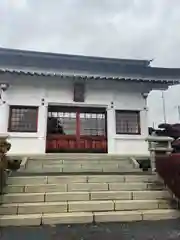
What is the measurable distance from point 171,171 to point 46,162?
4740 millimetres

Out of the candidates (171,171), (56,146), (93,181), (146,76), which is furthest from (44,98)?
(171,171)

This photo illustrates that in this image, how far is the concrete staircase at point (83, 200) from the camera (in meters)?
5.16

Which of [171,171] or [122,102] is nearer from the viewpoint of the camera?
[171,171]

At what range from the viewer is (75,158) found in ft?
31.9

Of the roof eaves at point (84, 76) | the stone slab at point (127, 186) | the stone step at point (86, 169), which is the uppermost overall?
the roof eaves at point (84, 76)

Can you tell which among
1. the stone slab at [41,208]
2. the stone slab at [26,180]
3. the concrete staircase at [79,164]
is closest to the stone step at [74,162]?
the concrete staircase at [79,164]

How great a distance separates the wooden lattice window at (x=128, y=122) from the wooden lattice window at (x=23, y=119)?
3.96 meters

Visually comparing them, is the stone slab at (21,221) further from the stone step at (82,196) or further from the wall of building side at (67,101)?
the wall of building side at (67,101)

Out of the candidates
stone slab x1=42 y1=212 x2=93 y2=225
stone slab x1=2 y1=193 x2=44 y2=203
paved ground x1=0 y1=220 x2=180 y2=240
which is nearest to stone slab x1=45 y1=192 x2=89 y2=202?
stone slab x1=2 y1=193 x2=44 y2=203

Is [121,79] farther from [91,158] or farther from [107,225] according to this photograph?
[107,225]

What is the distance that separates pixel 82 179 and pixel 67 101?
5767 millimetres

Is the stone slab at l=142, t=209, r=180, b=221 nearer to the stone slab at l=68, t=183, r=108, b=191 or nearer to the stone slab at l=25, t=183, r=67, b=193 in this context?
the stone slab at l=68, t=183, r=108, b=191

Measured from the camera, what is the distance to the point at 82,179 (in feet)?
22.6

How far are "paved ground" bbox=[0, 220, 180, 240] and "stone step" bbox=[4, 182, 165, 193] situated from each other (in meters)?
1.49
